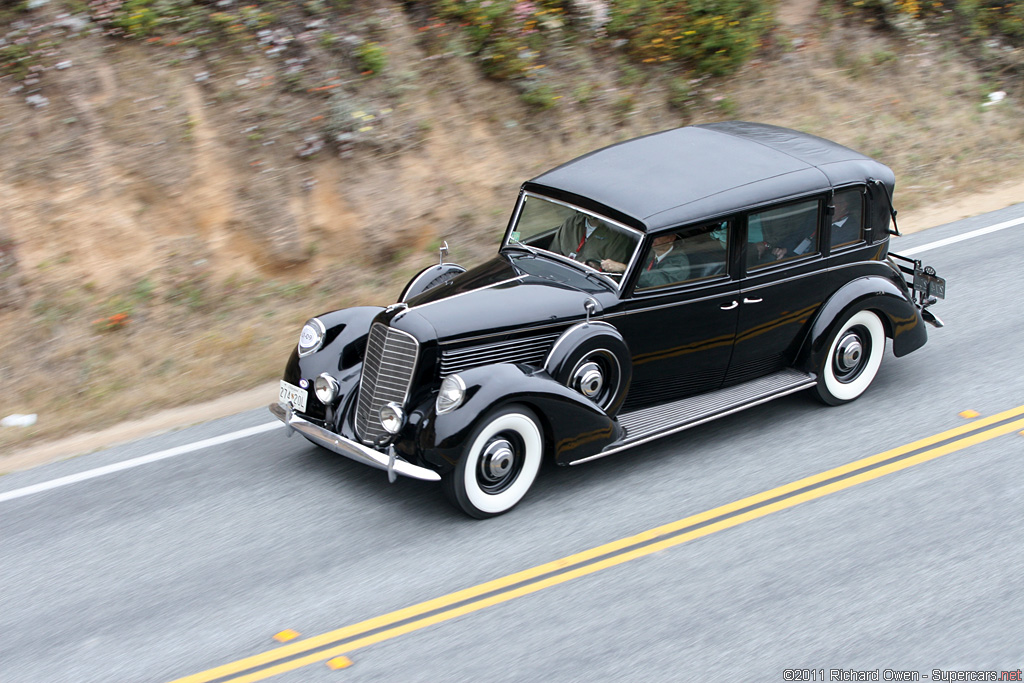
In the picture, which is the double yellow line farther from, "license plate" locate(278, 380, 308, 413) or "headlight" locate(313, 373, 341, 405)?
"license plate" locate(278, 380, 308, 413)

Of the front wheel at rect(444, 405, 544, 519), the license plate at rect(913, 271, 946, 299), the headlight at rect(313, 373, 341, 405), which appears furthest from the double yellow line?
the headlight at rect(313, 373, 341, 405)

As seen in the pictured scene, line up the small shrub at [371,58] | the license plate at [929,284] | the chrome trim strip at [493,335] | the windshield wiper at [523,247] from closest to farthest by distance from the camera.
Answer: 1. the chrome trim strip at [493,335]
2. the windshield wiper at [523,247]
3. the license plate at [929,284]
4. the small shrub at [371,58]

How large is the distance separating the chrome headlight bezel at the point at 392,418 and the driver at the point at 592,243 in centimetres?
183

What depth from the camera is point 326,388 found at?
6.74 metres

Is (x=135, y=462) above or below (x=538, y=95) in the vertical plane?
below

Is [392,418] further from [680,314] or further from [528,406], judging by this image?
[680,314]

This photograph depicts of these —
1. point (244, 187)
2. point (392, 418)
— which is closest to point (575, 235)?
point (392, 418)

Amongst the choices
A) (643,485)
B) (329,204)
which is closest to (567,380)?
(643,485)

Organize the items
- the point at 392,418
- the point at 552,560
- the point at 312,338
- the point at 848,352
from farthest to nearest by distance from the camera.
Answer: the point at 848,352 < the point at 312,338 < the point at 392,418 < the point at 552,560

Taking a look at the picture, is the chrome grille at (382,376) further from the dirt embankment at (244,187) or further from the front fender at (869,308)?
the front fender at (869,308)

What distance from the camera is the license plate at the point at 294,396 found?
6801 millimetres

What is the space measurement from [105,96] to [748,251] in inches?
265

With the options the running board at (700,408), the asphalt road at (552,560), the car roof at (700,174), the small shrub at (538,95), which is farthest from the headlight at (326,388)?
the small shrub at (538,95)

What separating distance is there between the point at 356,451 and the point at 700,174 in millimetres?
3202
